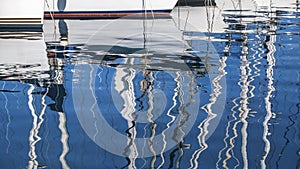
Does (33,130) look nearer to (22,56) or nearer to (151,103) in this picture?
(151,103)

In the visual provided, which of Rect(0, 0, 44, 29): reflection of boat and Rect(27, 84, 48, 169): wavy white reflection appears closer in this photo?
Rect(27, 84, 48, 169): wavy white reflection

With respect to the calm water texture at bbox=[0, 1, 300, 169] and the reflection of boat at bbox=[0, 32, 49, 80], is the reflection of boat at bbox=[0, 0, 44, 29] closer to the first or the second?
the reflection of boat at bbox=[0, 32, 49, 80]

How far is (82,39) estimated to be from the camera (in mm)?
27984

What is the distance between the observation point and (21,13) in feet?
107

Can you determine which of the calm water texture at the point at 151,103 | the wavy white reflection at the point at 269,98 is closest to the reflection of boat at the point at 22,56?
the calm water texture at the point at 151,103

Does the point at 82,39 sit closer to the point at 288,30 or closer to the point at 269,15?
the point at 288,30

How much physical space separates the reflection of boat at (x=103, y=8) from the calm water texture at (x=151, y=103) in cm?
1442

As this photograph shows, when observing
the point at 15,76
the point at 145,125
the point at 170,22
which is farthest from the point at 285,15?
the point at 145,125

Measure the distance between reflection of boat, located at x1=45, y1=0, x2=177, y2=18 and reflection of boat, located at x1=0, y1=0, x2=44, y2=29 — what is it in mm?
8645

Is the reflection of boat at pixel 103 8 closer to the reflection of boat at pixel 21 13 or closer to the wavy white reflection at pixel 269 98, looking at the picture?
the reflection of boat at pixel 21 13

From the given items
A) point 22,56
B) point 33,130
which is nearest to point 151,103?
point 33,130

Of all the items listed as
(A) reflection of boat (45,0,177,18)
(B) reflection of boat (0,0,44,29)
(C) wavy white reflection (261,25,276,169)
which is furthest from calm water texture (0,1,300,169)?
(A) reflection of boat (45,0,177,18)

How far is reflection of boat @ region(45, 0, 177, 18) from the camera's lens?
136ft

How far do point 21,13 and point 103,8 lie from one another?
10.1 meters
